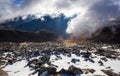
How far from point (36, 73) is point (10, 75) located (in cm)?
1588

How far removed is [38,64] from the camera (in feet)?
422

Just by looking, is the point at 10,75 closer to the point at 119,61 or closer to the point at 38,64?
the point at 38,64

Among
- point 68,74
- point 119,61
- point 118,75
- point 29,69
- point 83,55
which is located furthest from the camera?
point 83,55

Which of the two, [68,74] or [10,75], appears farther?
[10,75]

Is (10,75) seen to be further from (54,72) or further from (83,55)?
(83,55)

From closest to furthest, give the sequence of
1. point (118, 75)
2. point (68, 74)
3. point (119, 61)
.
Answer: point (68, 74) < point (118, 75) < point (119, 61)

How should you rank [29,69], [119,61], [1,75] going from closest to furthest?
[1,75]
[29,69]
[119,61]

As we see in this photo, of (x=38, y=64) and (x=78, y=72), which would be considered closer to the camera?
(x=78, y=72)

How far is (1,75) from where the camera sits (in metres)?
114

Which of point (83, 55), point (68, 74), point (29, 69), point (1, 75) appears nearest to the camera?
point (68, 74)

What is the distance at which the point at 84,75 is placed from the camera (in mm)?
102000

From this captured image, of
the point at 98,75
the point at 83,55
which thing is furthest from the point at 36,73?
the point at 83,55

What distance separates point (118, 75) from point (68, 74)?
2476cm

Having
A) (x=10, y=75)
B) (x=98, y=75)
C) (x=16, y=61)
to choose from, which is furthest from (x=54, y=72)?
(x=16, y=61)
